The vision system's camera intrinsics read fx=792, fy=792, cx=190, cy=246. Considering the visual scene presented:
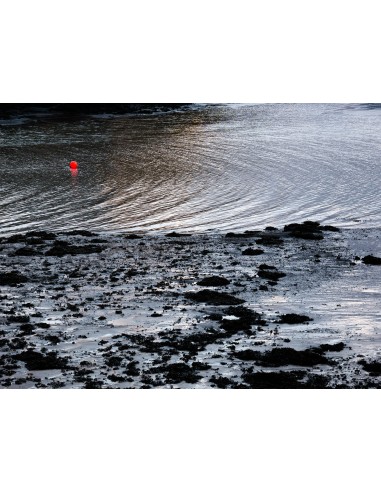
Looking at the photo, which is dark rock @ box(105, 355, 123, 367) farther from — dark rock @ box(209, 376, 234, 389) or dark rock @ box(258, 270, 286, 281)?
dark rock @ box(258, 270, 286, 281)

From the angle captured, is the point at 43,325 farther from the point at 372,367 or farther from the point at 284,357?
the point at 372,367

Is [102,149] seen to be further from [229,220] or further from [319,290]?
[319,290]

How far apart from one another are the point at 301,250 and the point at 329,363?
29.1 ft

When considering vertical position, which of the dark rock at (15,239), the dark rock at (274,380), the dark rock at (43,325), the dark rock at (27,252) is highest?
the dark rock at (15,239)

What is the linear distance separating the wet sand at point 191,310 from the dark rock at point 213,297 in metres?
0.04

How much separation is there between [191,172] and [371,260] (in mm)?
15861

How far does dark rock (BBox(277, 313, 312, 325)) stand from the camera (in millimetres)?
18328

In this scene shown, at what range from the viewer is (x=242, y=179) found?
118 feet

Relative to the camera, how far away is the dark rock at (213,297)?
1959 cm

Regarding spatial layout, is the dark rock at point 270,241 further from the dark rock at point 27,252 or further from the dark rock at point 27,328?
the dark rock at point 27,328

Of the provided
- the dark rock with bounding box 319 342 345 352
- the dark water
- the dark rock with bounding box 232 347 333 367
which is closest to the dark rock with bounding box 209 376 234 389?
the dark rock with bounding box 232 347 333 367

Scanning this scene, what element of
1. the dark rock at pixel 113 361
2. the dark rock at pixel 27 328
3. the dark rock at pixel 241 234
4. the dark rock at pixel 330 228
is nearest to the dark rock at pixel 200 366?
the dark rock at pixel 113 361

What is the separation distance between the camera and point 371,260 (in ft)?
76.3
